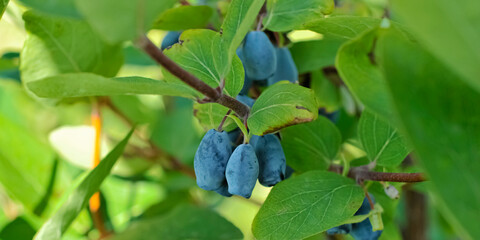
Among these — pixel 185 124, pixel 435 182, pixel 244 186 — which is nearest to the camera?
pixel 435 182

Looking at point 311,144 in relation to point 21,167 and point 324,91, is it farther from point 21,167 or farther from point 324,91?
point 21,167

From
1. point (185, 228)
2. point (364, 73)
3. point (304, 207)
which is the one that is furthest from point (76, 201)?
point (364, 73)

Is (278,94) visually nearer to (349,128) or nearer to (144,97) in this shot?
(349,128)

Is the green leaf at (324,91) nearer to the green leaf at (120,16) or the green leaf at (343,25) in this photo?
the green leaf at (343,25)

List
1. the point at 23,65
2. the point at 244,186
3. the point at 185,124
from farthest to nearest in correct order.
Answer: the point at 185,124 → the point at 23,65 → the point at 244,186

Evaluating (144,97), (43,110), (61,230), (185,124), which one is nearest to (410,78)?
(61,230)

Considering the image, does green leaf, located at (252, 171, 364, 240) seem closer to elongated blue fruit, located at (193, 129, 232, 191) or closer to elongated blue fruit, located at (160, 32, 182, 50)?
elongated blue fruit, located at (193, 129, 232, 191)

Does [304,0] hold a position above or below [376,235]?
above

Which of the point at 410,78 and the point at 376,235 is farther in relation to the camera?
the point at 376,235
